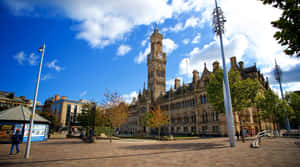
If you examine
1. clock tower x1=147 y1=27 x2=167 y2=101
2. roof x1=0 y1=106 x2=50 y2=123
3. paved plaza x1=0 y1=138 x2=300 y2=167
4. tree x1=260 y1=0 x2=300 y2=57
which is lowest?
paved plaza x1=0 y1=138 x2=300 y2=167

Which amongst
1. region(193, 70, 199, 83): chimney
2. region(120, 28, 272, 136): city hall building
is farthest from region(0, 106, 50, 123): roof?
region(193, 70, 199, 83): chimney

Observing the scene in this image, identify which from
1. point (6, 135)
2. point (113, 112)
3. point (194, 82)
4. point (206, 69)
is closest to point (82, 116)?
point (113, 112)

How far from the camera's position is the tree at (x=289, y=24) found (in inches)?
310

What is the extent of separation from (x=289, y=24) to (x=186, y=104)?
45.3m

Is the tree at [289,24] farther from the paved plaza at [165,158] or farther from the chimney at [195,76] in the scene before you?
the chimney at [195,76]

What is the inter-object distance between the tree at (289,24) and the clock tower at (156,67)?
6105 cm

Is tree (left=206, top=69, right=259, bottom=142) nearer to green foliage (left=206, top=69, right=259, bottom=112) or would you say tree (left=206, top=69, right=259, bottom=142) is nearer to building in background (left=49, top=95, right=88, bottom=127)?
green foliage (left=206, top=69, right=259, bottom=112)

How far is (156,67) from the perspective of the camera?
7469 cm

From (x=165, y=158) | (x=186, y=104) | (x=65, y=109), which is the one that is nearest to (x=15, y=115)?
(x=165, y=158)

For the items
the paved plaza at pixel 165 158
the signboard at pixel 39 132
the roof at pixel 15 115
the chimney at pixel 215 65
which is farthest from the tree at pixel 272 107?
the roof at pixel 15 115

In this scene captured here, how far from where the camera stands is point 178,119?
5444 cm

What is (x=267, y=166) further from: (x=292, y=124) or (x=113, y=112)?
(x=292, y=124)

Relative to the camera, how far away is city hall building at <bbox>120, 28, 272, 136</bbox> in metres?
41.8

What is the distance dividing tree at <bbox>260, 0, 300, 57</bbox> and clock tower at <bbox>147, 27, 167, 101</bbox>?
61.0 m
